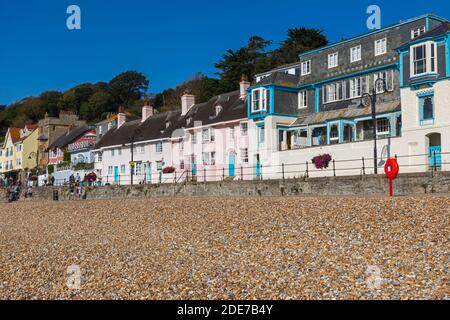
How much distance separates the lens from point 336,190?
71.4 ft

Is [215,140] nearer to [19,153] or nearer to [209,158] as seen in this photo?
[209,158]

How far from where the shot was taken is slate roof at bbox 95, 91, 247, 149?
3841 cm

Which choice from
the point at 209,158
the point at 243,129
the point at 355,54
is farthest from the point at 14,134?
the point at 355,54

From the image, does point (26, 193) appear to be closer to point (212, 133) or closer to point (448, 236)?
point (212, 133)

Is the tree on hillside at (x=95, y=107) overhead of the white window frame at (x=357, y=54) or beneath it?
overhead

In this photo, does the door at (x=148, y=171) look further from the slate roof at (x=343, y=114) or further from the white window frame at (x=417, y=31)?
the white window frame at (x=417, y=31)

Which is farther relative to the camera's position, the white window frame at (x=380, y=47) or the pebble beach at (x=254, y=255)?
the white window frame at (x=380, y=47)

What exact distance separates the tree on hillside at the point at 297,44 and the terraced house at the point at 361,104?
60.2 feet

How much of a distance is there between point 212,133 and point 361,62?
12.4 meters

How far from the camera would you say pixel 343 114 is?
30.6 meters

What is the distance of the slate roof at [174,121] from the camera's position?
38.4 metres

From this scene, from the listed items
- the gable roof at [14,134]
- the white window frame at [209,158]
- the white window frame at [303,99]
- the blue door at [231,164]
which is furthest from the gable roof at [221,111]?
the gable roof at [14,134]

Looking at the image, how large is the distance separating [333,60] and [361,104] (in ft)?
14.9

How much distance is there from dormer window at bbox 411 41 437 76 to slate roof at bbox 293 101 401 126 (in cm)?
281
